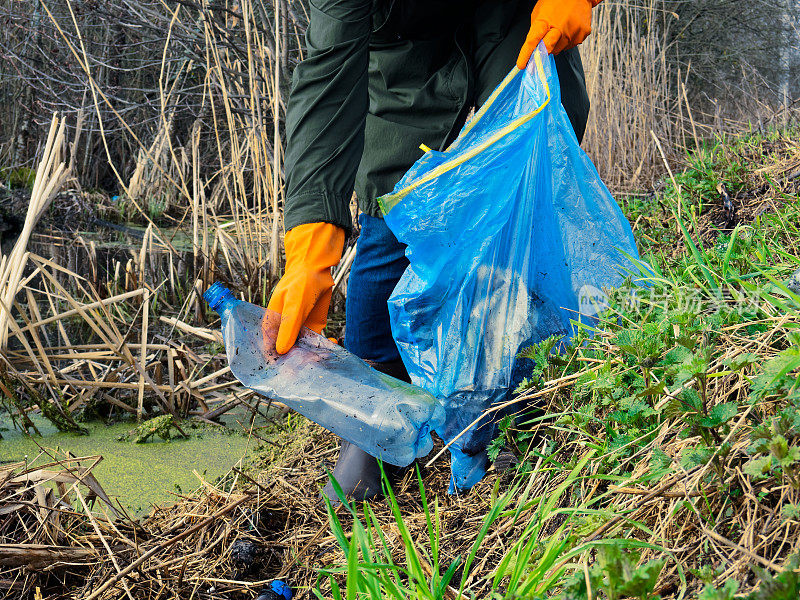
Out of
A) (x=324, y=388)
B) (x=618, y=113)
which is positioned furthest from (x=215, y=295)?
(x=618, y=113)

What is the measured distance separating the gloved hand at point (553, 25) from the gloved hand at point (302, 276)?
21.3 inches

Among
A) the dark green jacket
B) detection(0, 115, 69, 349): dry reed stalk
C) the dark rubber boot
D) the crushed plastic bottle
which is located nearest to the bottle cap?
the crushed plastic bottle

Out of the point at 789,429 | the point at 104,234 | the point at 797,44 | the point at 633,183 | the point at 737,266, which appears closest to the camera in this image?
the point at 789,429

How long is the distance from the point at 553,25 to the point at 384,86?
0.44 m

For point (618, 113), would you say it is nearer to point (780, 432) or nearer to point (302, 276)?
point (302, 276)

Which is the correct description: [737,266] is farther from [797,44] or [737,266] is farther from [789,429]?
[797,44]

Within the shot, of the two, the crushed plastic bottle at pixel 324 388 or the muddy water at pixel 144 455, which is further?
the muddy water at pixel 144 455

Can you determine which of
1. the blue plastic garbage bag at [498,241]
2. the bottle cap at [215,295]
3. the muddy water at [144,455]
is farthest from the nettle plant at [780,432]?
the muddy water at [144,455]

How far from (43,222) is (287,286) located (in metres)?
4.94

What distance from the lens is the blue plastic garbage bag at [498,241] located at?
1357mm

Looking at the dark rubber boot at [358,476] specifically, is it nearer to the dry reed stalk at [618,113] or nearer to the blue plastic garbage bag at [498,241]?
the blue plastic garbage bag at [498,241]

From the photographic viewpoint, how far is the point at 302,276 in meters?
1.35

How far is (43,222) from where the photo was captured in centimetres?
549

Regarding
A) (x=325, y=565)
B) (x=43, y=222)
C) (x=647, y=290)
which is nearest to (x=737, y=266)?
(x=647, y=290)
